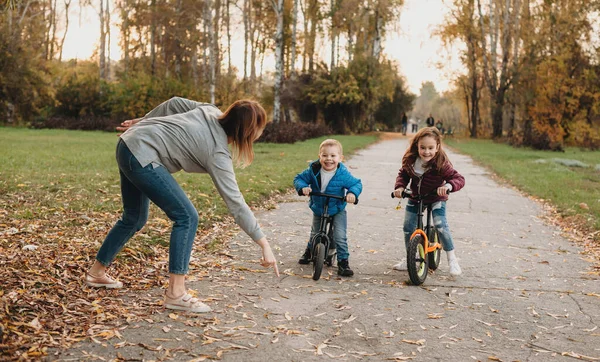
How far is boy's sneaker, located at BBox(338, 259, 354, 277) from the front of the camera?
6.08m

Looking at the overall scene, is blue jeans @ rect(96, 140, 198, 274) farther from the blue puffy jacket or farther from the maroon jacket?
the maroon jacket

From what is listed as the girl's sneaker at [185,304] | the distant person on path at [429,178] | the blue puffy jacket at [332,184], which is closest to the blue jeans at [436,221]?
the distant person on path at [429,178]

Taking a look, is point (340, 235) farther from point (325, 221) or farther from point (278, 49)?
point (278, 49)

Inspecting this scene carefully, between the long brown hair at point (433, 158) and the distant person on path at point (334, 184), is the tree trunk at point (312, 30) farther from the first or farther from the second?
the distant person on path at point (334, 184)

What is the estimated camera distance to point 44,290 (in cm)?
483

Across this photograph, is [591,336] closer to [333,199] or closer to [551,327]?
[551,327]

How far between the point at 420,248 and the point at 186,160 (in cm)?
264

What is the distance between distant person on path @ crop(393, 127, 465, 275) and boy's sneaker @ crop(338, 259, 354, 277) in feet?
2.15

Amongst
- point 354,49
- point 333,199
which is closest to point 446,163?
point 333,199

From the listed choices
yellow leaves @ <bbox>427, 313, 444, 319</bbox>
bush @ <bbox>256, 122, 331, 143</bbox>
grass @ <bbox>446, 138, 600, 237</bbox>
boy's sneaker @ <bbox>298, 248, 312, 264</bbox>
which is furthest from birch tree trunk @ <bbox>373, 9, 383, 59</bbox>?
yellow leaves @ <bbox>427, 313, 444, 319</bbox>

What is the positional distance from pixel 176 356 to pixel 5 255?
2747 millimetres

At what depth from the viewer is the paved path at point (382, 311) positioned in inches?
160

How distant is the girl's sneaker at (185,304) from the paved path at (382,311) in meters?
0.09

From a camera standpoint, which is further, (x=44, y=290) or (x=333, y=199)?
(x=333, y=199)
